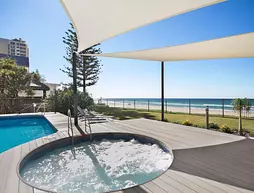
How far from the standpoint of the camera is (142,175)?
2.66 metres

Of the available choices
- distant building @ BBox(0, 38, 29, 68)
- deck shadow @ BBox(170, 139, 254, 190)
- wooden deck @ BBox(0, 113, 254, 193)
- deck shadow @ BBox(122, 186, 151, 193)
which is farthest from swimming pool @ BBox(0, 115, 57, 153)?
distant building @ BBox(0, 38, 29, 68)

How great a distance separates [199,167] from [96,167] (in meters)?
1.70

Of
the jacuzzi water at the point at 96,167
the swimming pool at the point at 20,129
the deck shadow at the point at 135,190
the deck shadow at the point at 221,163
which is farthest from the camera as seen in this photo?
the swimming pool at the point at 20,129

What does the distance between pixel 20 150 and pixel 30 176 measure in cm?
86

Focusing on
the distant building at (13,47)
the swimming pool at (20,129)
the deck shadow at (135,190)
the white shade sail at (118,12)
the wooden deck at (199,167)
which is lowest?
the swimming pool at (20,129)

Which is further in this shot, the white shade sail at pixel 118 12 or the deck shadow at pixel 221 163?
the white shade sail at pixel 118 12

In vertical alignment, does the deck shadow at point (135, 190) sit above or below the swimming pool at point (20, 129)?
above

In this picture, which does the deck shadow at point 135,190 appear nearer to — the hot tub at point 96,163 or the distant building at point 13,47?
the hot tub at point 96,163

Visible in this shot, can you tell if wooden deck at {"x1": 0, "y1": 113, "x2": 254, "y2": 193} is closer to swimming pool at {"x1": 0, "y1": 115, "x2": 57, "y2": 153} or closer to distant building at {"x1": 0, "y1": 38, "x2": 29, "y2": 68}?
swimming pool at {"x1": 0, "y1": 115, "x2": 57, "y2": 153}

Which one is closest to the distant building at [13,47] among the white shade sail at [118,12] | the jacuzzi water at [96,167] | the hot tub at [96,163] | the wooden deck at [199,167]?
the white shade sail at [118,12]

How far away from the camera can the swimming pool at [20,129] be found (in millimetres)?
5145

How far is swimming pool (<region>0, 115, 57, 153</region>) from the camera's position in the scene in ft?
16.9

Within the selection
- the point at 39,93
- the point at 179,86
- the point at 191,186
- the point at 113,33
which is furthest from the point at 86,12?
the point at 179,86

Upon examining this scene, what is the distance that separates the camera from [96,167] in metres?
3.06
